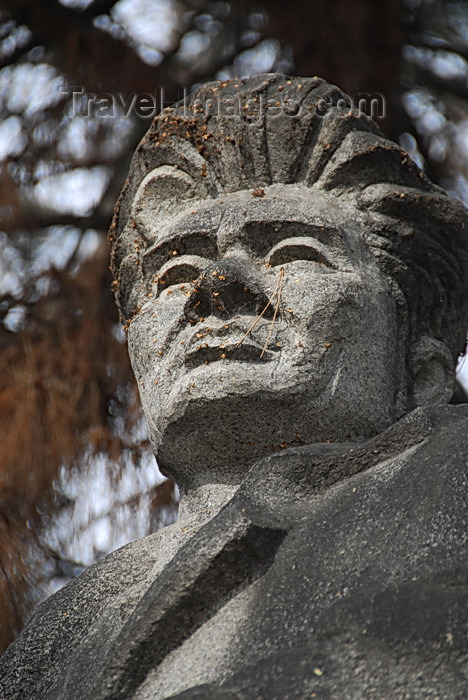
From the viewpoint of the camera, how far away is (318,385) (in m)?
2.39

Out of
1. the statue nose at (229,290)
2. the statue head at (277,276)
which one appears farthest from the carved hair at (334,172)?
the statue nose at (229,290)

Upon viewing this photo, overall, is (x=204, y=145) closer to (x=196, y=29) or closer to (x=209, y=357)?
(x=209, y=357)

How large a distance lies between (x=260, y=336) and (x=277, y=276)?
0.64 feet

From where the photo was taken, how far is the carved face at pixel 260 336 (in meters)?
2.39

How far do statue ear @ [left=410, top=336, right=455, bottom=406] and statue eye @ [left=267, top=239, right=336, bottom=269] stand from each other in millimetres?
365

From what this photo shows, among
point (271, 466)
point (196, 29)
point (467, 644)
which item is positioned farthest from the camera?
point (196, 29)

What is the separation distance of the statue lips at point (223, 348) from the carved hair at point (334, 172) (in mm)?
525

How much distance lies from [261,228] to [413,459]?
3.02 ft

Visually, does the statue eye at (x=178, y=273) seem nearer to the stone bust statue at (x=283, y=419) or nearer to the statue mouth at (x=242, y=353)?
the stone bust statue at (x=283, y=419)

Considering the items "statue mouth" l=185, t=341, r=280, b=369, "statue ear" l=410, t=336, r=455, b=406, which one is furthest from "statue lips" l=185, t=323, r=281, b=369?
"statue ear" l=410, t=336, r=455, b=406

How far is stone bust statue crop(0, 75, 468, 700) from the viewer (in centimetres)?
155

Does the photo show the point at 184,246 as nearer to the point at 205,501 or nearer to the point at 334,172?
the point at 334,172

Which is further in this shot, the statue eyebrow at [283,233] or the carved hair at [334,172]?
the carved hair at [334,172]

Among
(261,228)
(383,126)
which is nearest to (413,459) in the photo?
(261,228)
